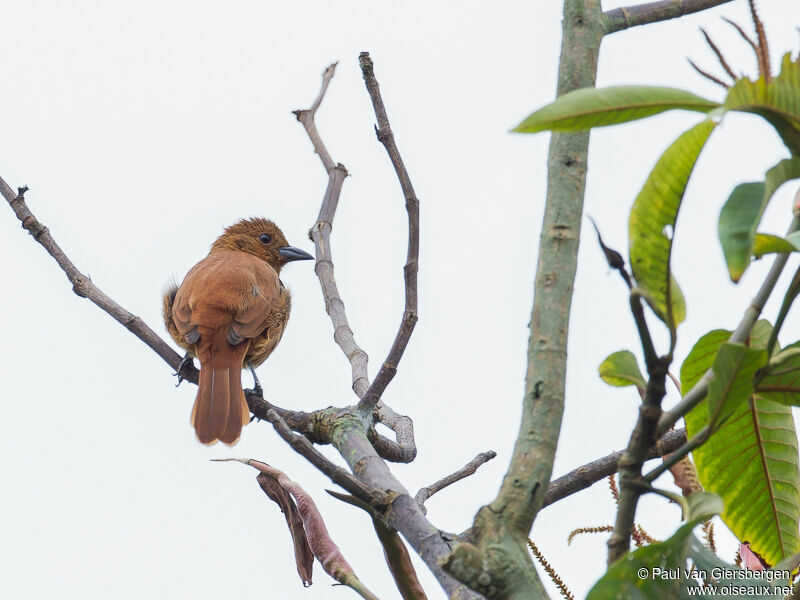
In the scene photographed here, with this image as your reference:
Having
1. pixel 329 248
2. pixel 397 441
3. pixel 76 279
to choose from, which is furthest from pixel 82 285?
pixel 397 441

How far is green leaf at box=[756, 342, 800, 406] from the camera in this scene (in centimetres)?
114

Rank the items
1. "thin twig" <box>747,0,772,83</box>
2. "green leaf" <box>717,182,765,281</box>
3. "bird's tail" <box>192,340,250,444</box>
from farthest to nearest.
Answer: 1. "bird's tail" <box>192,340,250,444</box>
2. "thin twig" <box>747,0,772,83</box>
3. "green leaf" <box>717,182,765,281</box>

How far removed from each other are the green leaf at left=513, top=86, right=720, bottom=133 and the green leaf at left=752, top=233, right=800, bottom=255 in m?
0.15

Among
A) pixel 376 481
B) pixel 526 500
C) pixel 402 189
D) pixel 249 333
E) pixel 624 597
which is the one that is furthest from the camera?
pixel 249 333

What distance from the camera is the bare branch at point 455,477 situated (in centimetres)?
217

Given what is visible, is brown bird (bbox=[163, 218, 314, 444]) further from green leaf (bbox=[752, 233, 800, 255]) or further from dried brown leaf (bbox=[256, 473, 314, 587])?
green leaf (bbox=[752, 233, 800, 255])

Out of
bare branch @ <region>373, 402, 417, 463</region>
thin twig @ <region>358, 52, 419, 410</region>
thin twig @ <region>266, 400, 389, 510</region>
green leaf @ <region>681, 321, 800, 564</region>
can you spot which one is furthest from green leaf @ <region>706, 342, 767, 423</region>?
bare branch @ <region>373, 402, 417, 463</region>

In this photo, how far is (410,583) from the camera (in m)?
1.72

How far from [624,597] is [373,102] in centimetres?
146

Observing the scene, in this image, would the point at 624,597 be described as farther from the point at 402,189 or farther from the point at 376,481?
the point at 402,189

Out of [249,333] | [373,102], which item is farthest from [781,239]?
[249,333]

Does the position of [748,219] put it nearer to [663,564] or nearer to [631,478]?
[631,478]

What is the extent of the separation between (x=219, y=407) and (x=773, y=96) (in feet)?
13.0

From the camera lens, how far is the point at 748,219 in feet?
3.21
